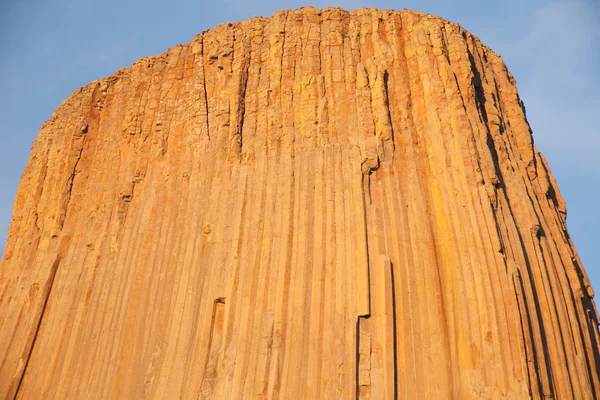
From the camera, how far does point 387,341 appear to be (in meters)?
14.0

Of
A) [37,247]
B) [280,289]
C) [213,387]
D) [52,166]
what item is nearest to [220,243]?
[280,289]

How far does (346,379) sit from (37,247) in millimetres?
14646

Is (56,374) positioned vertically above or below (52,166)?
below

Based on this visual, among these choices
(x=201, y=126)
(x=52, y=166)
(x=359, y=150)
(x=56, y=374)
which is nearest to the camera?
(x=359, y=150)

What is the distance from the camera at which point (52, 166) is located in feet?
82.9

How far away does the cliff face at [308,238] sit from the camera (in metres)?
14.1

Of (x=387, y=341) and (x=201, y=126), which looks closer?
(x=387, y=341)

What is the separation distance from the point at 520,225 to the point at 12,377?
16.1 m

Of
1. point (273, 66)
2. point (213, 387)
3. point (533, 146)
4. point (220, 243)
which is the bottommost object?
point (213, 387)

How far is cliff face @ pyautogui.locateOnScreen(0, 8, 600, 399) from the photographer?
1412cm

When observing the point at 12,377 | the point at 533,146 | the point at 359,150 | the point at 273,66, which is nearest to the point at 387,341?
the point at 359,150

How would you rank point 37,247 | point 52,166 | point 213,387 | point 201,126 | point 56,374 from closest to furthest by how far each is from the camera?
1. point 213,387
2. point 56,374
3. point 201,126
4. point 37,247
5. point 52,166

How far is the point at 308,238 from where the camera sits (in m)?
16.3

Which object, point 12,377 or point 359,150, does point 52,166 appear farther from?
point 359,150
